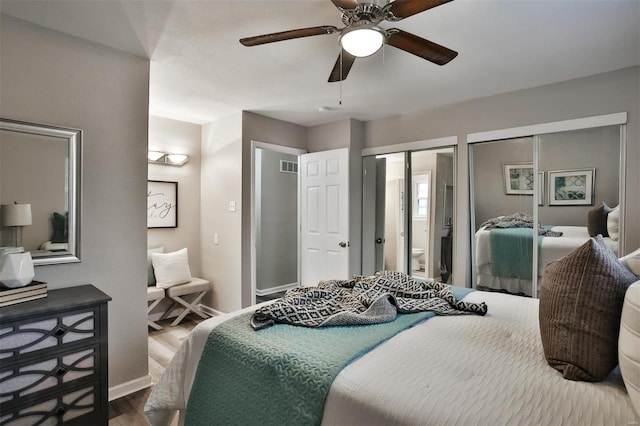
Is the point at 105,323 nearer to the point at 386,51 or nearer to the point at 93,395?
the point at 93,395

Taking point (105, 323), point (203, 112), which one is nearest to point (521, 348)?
point (105, 323)

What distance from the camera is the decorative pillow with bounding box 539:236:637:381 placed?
3.51ft

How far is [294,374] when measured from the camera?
46.9 inches

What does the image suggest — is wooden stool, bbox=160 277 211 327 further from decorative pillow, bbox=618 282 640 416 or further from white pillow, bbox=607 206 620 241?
white pillow, bbox=607 206 620 241

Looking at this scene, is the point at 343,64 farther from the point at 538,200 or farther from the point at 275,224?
the point at 275,224

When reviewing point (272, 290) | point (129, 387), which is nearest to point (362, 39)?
point (129, 387)

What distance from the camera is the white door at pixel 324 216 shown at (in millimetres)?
3920

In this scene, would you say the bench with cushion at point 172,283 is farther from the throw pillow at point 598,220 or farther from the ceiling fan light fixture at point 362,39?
the throw pillow at point 598,220

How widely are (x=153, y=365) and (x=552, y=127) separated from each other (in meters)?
4.00

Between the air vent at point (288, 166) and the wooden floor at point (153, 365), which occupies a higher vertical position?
the air vent at point (288, 166)

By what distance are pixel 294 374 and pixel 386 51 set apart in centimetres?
214

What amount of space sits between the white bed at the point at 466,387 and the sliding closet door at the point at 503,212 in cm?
178

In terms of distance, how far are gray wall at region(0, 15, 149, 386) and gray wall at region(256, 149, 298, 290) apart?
2.60m

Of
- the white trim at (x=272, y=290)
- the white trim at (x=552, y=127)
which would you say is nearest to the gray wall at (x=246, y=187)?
the white trim at (x=272, y=290)
